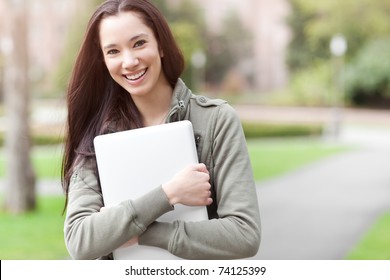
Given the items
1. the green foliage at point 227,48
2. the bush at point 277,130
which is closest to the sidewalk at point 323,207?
the bush at point 277,130

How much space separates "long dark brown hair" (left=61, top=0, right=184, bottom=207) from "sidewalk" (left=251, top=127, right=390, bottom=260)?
2.58 metres

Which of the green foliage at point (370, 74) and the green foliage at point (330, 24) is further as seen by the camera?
the green foliage at point (370, 74)

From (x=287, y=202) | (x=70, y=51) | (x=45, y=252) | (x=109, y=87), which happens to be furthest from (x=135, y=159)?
(x=70, y=51)

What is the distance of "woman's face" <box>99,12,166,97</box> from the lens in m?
1.19

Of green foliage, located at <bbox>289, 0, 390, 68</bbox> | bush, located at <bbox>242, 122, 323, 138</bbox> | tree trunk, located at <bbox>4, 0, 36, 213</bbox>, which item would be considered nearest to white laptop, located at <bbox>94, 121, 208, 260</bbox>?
tree trunk, located at <bbox>4, 0, 36, 213</bbox>

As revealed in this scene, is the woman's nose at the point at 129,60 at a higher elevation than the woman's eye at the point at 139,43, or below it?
below

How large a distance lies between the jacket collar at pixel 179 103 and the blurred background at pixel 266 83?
4292mm

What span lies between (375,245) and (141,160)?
137 inches

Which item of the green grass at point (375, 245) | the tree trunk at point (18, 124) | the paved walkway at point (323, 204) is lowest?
the paved walkway at point (323, 204)

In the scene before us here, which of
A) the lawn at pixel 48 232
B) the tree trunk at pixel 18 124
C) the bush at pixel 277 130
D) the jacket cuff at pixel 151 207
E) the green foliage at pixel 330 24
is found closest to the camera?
the jacket cuff at pixel 151 207

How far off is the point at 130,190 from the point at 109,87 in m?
0.22

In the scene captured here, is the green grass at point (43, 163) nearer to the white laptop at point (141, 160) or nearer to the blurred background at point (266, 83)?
the blurred background at point (266, 83)

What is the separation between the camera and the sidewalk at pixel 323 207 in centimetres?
441

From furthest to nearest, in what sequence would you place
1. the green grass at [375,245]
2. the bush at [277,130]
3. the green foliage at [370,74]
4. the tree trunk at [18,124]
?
1. the green foliage at [370,74]
2. the bush at [277,130]
3. the tree trunk at [18,124]
4. the green grass at [375,245]
